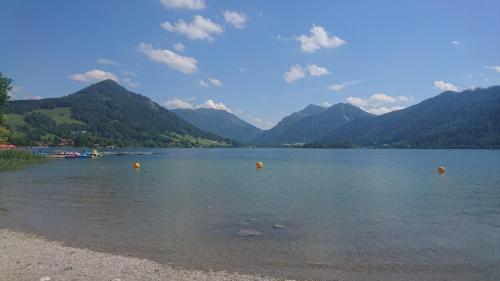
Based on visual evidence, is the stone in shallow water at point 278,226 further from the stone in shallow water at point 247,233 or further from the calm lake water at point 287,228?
the stone in shallow water at point 247,233

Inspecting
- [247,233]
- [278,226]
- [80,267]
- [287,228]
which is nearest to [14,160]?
[278,226]

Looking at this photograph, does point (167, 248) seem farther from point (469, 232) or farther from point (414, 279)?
point (469, 232)

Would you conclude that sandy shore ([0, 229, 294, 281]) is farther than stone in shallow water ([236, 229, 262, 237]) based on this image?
No

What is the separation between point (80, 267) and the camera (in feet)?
51.2

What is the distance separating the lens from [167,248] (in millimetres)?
19703

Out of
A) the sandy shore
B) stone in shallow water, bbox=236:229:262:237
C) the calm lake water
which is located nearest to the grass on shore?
the calm lake water

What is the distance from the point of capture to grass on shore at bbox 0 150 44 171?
256 ft

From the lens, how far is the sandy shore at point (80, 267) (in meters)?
14.5

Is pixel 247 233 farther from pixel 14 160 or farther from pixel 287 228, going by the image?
pixel 14 160

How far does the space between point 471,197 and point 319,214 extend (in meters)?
21.8

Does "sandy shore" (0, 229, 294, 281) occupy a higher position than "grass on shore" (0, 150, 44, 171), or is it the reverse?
"grass on shore" (0, 150, 44, 171)

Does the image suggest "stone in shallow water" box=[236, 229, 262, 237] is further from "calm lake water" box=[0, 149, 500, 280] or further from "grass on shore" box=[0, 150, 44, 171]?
"grass on shore" box=[0, 150, 44, 171]

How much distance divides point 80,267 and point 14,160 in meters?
81.8

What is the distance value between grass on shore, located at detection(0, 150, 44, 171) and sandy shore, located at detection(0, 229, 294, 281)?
67.3 metres
